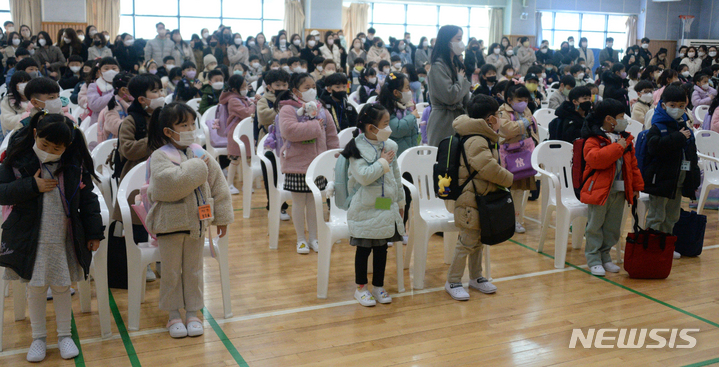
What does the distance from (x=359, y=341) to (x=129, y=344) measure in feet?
3.91

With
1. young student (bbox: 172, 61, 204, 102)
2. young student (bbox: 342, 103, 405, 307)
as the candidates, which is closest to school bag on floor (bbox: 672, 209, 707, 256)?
young student (bbox: 342, 103, 405, 307)

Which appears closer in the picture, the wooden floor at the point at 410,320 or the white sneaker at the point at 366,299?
the wooden floor at the point at 410,320

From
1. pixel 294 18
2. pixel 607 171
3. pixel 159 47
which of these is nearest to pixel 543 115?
pixel 607 171

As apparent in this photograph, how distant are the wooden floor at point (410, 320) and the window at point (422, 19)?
53.0 feet

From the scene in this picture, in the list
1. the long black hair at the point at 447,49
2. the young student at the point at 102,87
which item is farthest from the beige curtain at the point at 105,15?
the long black hair at the point at 447,49

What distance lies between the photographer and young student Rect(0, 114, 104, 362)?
2.79 metres

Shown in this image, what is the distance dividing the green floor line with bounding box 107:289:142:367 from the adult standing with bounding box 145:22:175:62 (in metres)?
9.45

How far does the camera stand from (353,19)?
739 inches

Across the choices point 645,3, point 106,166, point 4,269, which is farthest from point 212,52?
point 645,3

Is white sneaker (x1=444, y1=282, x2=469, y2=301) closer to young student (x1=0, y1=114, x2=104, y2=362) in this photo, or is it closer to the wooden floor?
the wooden floor

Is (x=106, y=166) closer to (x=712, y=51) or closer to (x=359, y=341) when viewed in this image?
(x=359, y=341)

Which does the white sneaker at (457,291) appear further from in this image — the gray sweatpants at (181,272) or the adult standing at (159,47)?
the adult standing at (159,47)

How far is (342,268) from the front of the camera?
4406 millimetres

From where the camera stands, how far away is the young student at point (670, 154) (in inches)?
171
